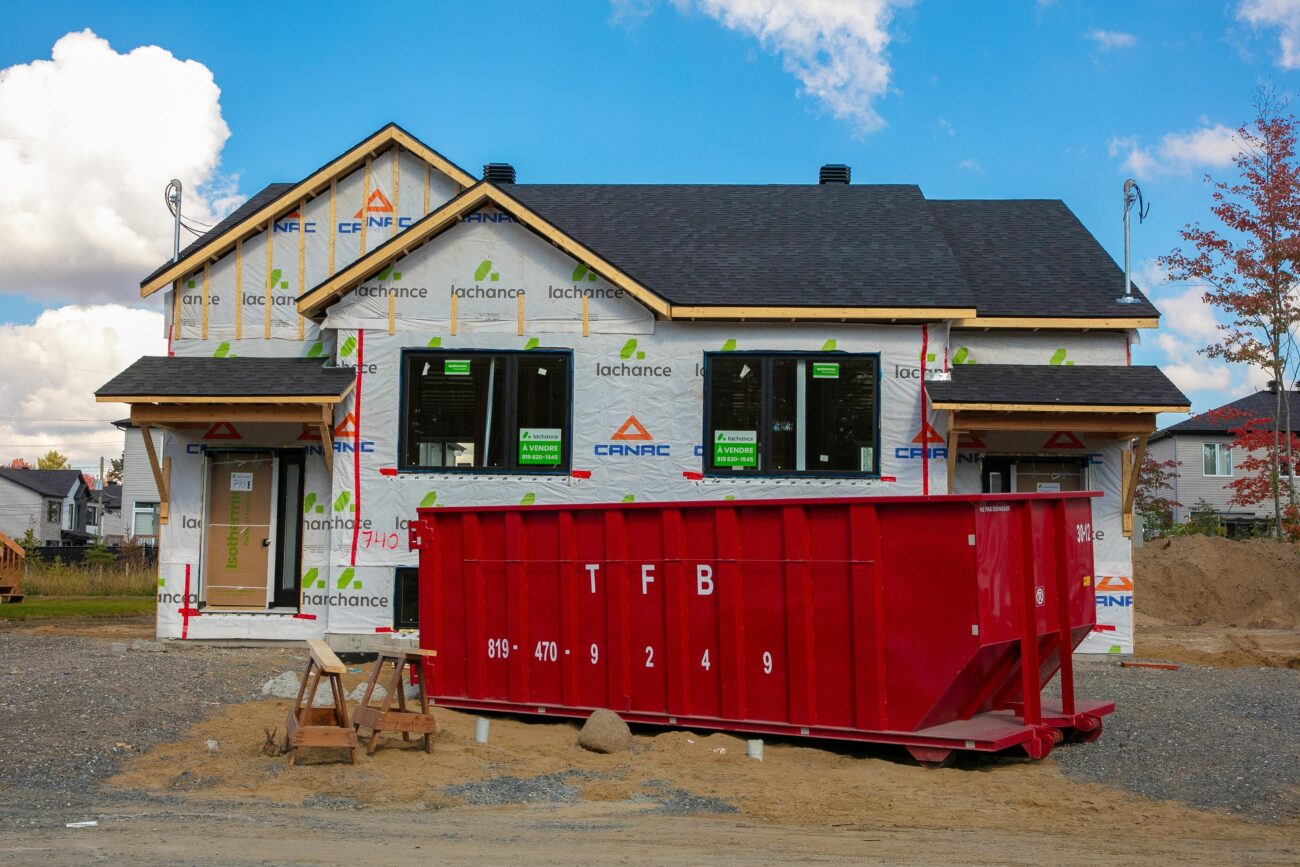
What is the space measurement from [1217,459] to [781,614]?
44.7m

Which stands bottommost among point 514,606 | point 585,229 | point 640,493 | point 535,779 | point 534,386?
point 535,779

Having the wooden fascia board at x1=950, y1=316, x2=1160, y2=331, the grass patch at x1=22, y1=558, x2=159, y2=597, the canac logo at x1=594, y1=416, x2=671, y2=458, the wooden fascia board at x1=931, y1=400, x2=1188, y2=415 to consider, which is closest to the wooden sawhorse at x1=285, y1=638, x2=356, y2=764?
the canac logo at x1=594, y1=416, x2=671, y2=458

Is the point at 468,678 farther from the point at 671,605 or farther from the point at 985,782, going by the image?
the point at 985,782

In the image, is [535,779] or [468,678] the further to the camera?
[468,678]

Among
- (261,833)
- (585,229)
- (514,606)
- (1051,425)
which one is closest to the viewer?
(261,833)

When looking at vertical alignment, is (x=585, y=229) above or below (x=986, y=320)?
above

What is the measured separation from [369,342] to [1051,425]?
30.1 feet

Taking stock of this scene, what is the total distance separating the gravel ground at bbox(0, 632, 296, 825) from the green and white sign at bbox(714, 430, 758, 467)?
20.4ft

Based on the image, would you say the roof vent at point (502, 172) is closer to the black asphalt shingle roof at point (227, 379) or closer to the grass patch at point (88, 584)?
the black asphalt shingle roof at point (227, 379)

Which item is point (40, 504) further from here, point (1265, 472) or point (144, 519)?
point (1265, 472)

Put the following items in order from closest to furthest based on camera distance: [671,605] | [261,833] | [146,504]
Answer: [261,833], [671,605], [146,504]

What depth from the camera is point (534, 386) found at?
17062mm

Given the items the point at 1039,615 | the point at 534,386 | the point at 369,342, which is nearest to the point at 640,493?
the point at 534,386

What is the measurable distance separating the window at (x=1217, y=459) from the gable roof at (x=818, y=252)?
105 ft
